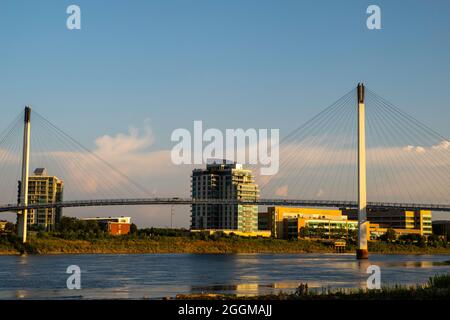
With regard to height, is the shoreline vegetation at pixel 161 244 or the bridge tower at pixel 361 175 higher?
the bridge tower at pixel 361 175

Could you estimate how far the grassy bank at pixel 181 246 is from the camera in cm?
10025

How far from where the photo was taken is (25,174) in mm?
98125

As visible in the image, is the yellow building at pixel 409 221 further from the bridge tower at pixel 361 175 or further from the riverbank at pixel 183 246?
the bridge tower at pixel 361 175

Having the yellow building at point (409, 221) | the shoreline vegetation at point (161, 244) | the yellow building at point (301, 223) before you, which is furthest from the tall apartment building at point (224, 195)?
the yellow building at point (409, 221)

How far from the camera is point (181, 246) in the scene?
4899 inches

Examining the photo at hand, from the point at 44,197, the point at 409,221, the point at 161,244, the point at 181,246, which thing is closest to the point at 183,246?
the point at 181,246

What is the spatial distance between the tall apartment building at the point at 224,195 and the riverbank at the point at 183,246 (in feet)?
105

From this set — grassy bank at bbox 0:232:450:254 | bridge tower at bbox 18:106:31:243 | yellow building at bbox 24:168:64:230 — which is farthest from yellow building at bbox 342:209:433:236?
bridge tower at bbox 18:106:31:243

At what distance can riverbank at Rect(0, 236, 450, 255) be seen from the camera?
100562mm

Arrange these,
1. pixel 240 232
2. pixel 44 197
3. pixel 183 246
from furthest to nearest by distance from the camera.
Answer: pixel 44 197 < pixel 240 232 < pixel 183 246

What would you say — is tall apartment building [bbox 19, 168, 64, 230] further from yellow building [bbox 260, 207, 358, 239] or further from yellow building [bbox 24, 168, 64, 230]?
yellow building [bbox 260, 207, 358, 239]

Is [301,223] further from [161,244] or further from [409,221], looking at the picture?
[161,244]

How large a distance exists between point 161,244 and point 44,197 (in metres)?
81.9

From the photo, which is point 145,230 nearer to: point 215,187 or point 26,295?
point 215,187
